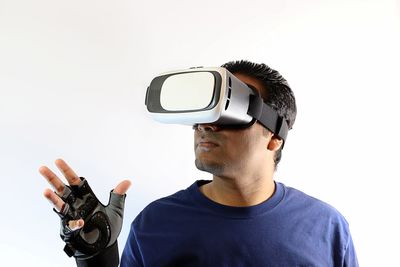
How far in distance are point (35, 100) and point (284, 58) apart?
0.76 m

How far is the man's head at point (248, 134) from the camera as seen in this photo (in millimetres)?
991

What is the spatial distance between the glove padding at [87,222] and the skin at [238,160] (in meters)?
0.24

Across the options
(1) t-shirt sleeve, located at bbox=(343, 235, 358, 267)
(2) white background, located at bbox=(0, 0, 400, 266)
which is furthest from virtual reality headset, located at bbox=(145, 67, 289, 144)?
(1) t-shirt sleeve, located at bbox=(343, 235, 358, 267)

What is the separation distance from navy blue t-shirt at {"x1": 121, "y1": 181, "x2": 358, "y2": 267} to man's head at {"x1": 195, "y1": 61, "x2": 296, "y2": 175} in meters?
0.12

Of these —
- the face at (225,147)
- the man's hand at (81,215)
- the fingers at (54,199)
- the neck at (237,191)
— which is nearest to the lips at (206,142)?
the face at (225,147)

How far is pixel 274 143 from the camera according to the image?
3.57 ft

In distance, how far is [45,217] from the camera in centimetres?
114

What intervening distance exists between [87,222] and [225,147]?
35 centimetres

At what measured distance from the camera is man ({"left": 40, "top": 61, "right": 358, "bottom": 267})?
3.27ft

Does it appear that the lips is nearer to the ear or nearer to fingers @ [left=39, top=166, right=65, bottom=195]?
the ear

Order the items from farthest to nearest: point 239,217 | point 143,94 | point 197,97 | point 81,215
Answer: point 143,94
point 239,217
point 81,215
point 197,97

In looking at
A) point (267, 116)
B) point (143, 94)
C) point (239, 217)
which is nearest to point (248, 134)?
point (267, 116)

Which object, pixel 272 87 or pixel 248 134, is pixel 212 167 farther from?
pixel 272 87

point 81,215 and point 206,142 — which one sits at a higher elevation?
point 206,142
